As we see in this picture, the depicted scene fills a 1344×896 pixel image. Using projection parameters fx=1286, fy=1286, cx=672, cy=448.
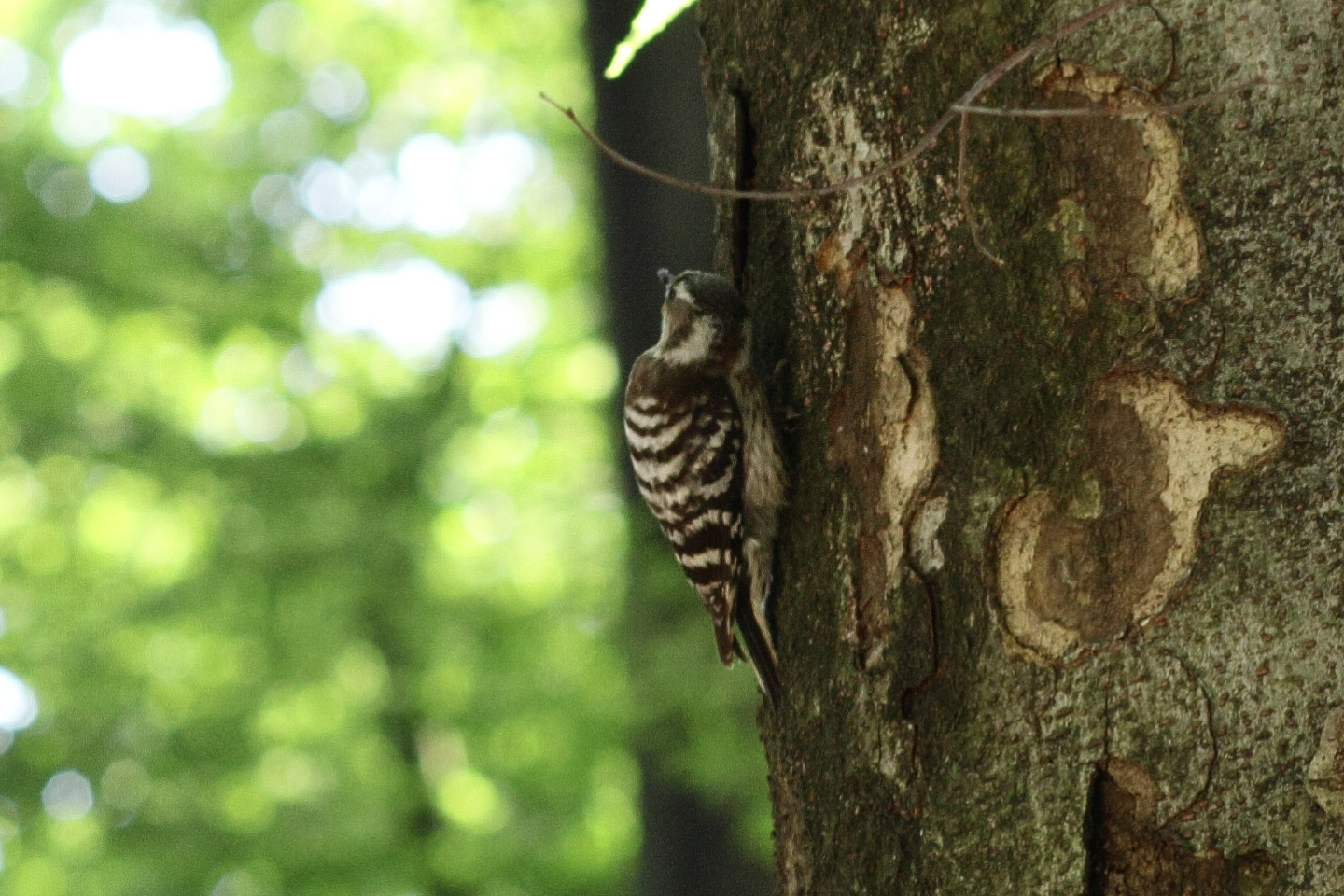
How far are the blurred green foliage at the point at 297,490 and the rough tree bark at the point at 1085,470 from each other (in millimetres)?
5762

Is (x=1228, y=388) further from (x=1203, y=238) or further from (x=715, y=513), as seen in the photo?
(x=715, y=513)

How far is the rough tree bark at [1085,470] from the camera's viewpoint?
1.68m

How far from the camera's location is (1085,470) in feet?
6.04

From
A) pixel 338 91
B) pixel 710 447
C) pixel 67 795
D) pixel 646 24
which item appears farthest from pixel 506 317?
pixel 646 24

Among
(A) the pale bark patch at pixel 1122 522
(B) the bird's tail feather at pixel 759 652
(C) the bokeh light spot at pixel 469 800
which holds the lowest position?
(C) the bokeh light spot at pixel 469 800

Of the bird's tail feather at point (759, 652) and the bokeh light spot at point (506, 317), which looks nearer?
the bird's tail feather at point (759, 652)

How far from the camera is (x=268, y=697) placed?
9.64 metres

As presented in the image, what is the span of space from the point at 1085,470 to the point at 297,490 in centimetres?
792

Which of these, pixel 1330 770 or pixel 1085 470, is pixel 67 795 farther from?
pixel 1330 770

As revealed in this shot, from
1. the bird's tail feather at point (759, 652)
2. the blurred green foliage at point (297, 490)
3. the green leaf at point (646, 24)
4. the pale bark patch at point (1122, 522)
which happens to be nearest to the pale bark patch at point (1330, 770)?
the pale bark patch at point (1122, 522)

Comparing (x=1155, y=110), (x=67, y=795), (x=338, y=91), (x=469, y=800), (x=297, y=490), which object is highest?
(x=338, y=91)

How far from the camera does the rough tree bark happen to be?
168cm

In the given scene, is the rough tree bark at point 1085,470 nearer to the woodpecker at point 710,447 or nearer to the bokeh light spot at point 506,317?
the woodpecker at point 710,447

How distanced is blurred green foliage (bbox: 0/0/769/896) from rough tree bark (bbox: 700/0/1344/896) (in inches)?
227
